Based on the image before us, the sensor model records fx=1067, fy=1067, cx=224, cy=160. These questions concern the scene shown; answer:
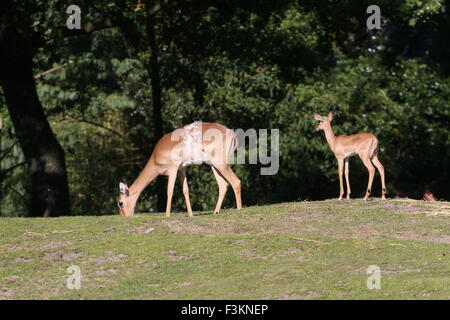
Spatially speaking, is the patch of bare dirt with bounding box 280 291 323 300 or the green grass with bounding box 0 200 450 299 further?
the green grass with bounding box 0 200 450 299

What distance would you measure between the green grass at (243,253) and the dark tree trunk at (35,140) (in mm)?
5591

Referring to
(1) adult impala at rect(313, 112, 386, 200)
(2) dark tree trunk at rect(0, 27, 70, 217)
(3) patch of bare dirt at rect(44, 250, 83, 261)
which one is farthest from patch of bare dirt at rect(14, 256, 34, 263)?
(2) dark tree trunk at rect(0, 27, 70, 217)

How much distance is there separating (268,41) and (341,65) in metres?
5.43

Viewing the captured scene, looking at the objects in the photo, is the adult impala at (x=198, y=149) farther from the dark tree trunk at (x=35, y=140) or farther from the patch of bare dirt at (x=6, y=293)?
→ the dark tree trunk at (x=35, y=140)

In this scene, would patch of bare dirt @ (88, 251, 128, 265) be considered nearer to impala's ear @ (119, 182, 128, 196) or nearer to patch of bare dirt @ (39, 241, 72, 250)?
patch of bare dirt @ (39, 241, 72, 250)

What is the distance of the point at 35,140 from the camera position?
23.5 metres

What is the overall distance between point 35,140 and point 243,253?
1020cm

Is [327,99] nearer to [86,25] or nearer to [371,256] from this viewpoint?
[86,25]

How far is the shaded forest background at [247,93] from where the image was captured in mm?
26609

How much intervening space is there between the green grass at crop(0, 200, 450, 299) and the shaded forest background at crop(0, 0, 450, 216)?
8.85 metres

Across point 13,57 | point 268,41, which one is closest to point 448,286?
point 13,57

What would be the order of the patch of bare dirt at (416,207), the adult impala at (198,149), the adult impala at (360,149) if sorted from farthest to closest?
the adult impala at (360,149) → the adult impala at (198,149) → the patch of bare dirt at (416,207)

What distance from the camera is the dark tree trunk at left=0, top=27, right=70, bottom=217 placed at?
2334 centimetres

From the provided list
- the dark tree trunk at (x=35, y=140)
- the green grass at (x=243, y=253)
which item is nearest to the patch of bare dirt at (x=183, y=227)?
the green grass at (x=243, y=253)
